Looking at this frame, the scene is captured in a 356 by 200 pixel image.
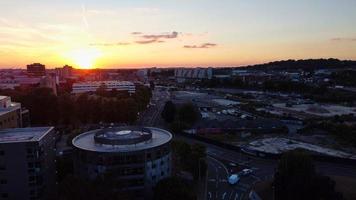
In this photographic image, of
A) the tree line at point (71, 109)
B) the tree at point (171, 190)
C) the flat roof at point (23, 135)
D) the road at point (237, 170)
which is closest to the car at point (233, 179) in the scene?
the road at point (237, 170)

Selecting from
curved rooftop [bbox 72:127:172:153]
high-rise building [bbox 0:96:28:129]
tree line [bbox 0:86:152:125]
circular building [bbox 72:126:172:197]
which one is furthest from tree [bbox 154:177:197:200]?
tree line [bbox 0:86:152:125]

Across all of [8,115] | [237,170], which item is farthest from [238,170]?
[8,115]

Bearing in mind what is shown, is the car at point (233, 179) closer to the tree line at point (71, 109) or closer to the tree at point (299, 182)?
the tree at point (299, 182)

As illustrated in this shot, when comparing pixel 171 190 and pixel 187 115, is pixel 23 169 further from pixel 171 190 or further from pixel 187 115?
pixel 187 115

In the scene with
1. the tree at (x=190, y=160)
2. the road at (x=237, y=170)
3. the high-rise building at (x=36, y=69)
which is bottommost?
the road at (x=237, y=170)

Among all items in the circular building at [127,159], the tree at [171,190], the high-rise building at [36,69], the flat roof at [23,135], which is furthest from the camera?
the high-rise building at [36,69]

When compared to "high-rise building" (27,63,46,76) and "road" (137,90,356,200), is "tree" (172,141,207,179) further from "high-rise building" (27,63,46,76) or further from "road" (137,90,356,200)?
"high-rise building" (27,63,46,76)

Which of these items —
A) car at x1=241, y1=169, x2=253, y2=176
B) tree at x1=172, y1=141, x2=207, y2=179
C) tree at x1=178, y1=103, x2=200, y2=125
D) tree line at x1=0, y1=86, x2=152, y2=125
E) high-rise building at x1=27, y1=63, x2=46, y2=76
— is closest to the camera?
tree at x1=172, y1=141, x2=207, y2=179

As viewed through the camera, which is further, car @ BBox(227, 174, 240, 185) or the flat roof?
car @ BBox(227, 174, 240, 185)
